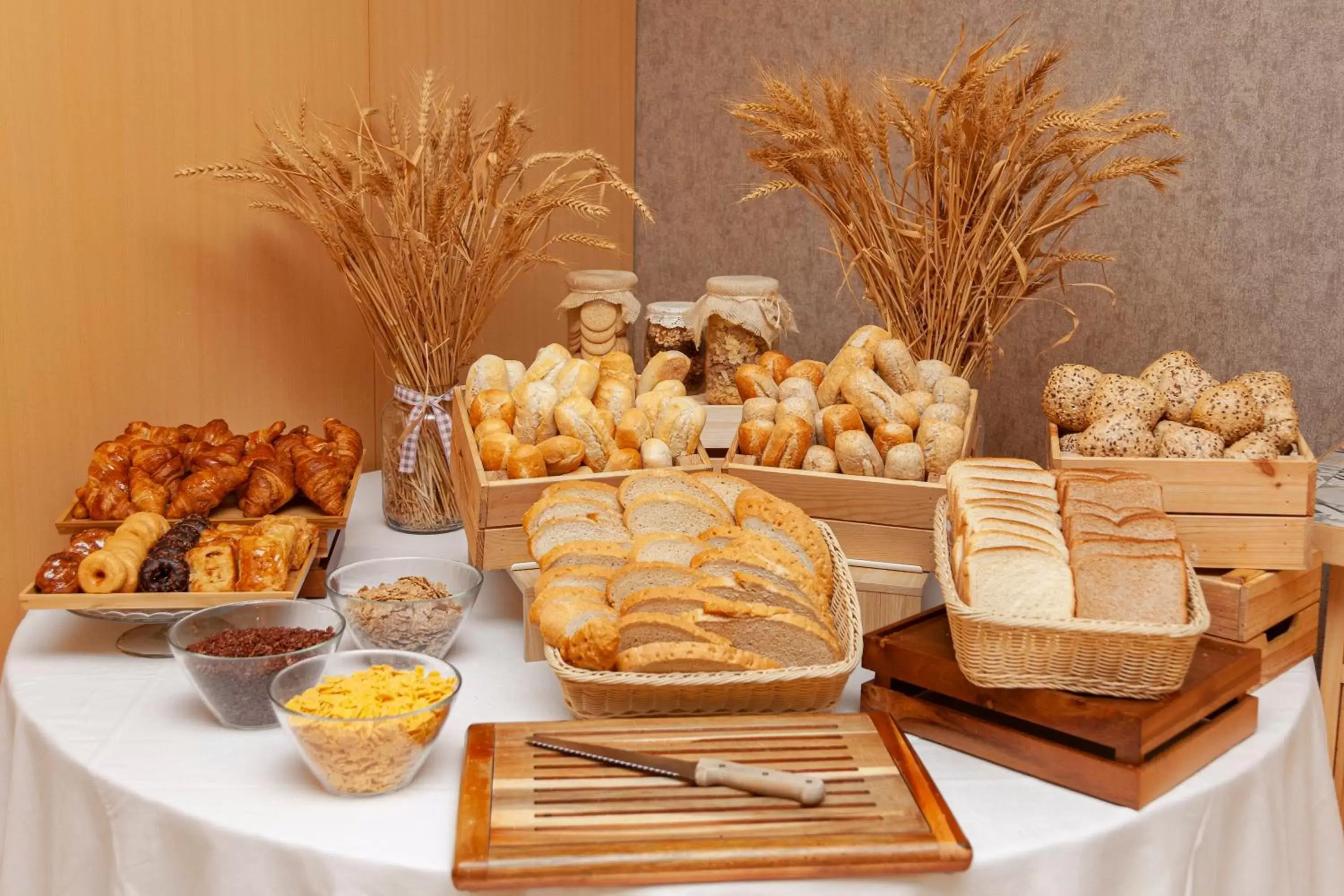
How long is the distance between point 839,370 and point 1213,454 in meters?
0.59

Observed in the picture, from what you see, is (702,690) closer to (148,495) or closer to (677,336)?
(148,495)

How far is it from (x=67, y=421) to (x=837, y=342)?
180 cm

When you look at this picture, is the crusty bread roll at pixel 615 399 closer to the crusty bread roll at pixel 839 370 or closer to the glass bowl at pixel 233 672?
the crusty bread roll at pixel 839 370

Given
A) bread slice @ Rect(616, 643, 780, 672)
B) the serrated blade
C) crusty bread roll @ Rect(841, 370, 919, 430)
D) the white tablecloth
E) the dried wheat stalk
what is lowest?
the white tablecloth

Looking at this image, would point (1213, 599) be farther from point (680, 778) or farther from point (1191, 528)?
point (680, 778)

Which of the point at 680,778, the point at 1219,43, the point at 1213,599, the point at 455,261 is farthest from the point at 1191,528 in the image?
the point at 455,261

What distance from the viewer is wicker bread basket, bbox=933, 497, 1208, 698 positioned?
1251mm

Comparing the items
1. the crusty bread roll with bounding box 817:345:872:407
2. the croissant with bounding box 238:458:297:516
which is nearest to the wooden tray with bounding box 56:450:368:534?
the croissant with bounding box 238:458:297:516

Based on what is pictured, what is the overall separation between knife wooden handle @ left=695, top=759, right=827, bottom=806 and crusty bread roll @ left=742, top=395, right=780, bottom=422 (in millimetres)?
821

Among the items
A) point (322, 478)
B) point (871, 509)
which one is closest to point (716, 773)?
point (871, 509)

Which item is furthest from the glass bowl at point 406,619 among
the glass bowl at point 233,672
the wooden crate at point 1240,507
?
the wooden crate at point 1240,507

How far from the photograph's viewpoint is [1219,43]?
228 cm

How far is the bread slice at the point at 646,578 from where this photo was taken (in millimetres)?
1410

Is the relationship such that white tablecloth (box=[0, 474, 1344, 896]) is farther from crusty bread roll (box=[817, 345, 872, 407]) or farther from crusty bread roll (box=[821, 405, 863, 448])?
crusty bread roll (box=[817, 345, 872, 407])
